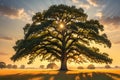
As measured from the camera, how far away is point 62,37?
47.4m

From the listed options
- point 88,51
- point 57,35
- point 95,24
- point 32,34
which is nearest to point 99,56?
point 88,51

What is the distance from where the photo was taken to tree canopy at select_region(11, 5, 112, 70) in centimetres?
4331

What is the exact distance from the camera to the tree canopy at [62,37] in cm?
4331

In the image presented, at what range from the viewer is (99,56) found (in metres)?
43.5

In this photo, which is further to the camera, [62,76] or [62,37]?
[62,37]

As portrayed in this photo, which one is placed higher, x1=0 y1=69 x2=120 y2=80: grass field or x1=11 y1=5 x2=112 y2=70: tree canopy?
x1=11 y1=5 x2=112 y2=70: tree canopy

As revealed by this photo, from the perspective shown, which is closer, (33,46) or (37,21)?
(33,46)

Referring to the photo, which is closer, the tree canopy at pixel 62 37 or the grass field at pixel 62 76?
the grass field at pixel 62 76

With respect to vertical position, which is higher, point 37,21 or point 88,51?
point 37,21

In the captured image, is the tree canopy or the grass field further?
the tree canopy

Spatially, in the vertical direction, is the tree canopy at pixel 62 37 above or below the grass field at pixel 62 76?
above

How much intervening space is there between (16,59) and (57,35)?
867 cm

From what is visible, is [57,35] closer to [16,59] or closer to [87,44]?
[87,44]

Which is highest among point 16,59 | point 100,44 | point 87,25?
point 87,25
